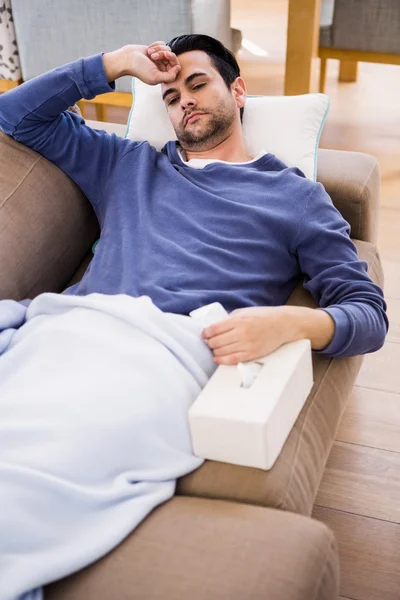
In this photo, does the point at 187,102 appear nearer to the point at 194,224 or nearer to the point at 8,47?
the point at 194,224

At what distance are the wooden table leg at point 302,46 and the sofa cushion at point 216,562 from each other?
2.28 meters

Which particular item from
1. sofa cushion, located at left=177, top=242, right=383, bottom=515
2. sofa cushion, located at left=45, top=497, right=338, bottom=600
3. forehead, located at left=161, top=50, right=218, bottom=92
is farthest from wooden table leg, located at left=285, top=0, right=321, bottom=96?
sofa cushion, located at left=45, top=497, right=338, bottom=600

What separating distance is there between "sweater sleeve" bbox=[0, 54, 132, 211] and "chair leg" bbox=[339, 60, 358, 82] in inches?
104

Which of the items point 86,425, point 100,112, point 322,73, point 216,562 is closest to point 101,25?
point 100,112

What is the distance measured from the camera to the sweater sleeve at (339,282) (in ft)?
4.76

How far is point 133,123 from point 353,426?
92cm

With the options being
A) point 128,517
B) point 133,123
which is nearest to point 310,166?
point 133,123

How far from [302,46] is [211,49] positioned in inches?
50.7

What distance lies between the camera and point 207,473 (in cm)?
127

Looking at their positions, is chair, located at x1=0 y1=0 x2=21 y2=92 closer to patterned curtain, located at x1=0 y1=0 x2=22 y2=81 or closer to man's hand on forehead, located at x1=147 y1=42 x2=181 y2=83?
patterned curtain, located at x1=0 y1=0 x2=22 y2=81

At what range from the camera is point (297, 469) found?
129cm

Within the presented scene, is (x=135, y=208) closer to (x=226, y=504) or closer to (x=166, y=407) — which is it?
(x=166, y=407)

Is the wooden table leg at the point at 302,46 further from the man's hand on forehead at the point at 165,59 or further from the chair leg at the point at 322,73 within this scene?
the man's hand on forehead at the point at 165,59

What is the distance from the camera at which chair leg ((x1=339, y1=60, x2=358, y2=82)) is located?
416cm
